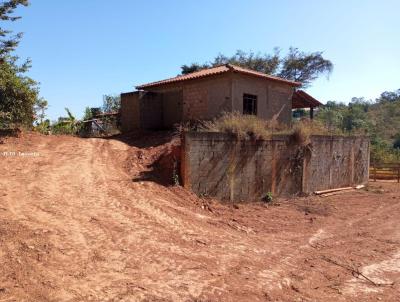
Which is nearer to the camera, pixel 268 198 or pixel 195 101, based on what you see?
pixel 268 198

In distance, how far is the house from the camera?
52.1 feet

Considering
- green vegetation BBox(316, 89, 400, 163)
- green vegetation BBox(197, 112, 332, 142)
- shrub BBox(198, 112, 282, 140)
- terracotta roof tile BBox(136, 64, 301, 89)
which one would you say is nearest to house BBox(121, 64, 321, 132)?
terracotta roof tile BBox(136, 64, 301, 89)

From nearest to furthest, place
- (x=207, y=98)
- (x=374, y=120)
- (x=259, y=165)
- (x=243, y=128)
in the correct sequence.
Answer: (x=243, y=128), (x=259, y=165), (x=207, y=98), (x=374, y=120)

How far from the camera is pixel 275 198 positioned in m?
12.9

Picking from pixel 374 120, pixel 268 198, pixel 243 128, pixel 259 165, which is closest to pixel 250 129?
pixel 243 128

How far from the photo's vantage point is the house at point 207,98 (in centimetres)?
1587

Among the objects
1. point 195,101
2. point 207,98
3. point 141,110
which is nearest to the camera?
point 207,98

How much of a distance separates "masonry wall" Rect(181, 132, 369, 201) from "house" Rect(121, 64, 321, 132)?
3294 mm

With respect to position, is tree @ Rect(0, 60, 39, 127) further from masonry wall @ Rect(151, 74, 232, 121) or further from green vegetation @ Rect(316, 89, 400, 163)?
green vegetation @ Rect(316, 89, 400, 163)

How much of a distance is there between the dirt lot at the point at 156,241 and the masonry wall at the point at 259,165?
0.63 metres

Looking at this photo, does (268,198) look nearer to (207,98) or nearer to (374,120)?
(207,98)

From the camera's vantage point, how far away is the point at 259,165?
12.5 metres

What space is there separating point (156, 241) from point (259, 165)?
622 centimetres

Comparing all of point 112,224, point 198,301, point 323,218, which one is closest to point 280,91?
point 323,218
